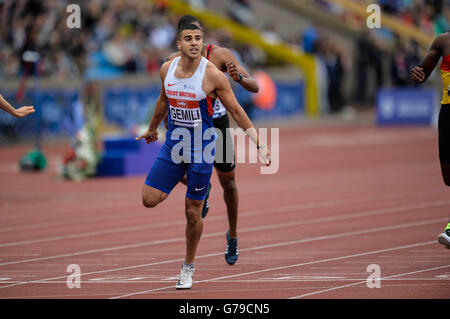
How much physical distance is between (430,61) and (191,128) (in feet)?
8.48

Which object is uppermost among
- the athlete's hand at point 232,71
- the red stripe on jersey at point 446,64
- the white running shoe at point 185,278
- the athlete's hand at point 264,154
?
the red stripe on jersey at point 446,64

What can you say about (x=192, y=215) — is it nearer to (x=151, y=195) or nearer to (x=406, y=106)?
(x=151, y=195)

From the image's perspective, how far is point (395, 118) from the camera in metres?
28.6

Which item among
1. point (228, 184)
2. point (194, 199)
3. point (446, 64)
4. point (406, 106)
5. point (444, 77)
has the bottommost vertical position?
point (194, 199)

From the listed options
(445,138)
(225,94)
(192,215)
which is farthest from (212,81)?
(445,138)

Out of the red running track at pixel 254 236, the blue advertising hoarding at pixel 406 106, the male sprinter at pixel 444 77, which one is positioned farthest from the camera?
the blue advertising hoarding at pixel 406 106

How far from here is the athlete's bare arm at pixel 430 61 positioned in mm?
8469

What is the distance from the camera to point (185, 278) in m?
7.40

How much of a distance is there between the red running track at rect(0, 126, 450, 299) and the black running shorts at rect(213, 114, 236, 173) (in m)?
0.95

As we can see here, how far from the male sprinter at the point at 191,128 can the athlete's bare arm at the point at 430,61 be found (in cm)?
201

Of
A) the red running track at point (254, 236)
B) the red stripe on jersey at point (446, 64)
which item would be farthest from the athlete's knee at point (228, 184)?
the red stripe on jersey at point (446, 64)

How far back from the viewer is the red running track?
746 centimetres

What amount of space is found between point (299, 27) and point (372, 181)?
1955 centimetres

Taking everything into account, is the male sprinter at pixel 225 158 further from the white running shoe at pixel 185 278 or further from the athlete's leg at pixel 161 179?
the white running shoe at pixel 185 278
